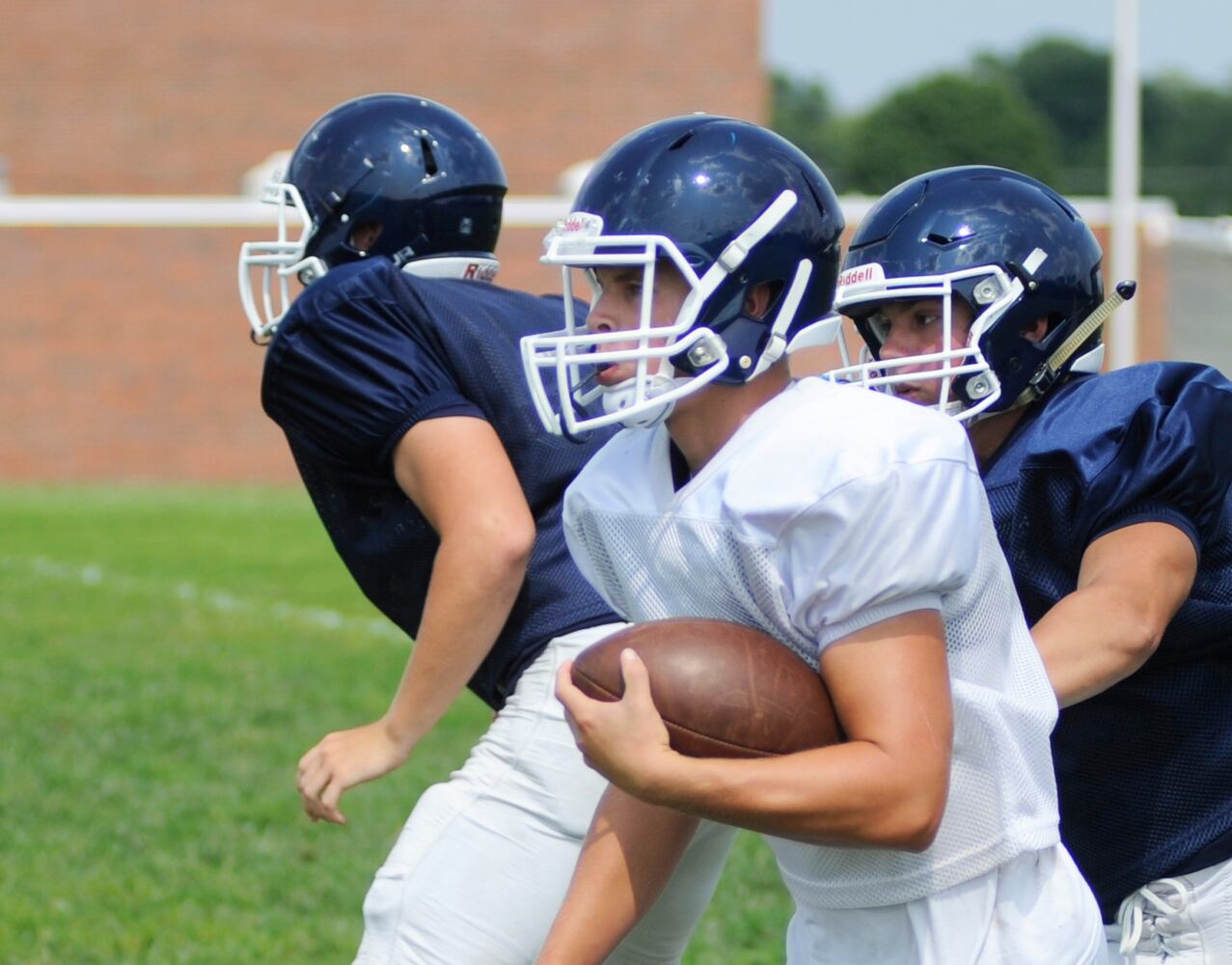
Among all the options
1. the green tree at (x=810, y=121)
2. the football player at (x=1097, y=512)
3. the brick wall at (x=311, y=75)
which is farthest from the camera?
the green tree at (x=810, y=121)

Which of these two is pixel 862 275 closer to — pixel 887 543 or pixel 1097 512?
pixel 1097 512

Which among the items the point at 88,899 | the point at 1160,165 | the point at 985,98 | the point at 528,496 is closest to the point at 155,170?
the point at 985,98

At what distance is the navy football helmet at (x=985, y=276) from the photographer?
9.10 feet

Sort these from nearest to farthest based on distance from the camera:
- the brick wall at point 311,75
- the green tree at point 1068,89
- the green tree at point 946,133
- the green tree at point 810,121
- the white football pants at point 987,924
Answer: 1. the white football pants at point 987,924
2. the brick wall at point 311,75
3. the green tree at point 946,133
4. the green tree at point 810,121
5. the green tree at point 1068,89

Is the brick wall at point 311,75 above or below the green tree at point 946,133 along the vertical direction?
above

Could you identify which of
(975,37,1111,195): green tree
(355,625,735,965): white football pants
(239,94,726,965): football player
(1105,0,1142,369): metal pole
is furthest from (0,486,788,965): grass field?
(975,37,1111,195): green tree

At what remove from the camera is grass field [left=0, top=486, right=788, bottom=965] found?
4.33 m

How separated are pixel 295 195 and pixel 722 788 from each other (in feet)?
6.04

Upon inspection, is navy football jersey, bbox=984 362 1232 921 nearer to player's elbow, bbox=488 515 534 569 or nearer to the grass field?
player's elbow, bbox=488 515 534 569

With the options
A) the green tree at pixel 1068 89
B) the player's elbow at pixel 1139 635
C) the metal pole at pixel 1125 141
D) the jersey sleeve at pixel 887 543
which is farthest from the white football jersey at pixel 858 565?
the green tree at pixel 1068 89

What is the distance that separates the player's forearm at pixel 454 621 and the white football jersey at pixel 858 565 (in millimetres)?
413

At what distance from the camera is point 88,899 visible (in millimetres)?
4500

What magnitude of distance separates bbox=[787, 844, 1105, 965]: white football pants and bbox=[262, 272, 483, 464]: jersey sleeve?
3.43 ft

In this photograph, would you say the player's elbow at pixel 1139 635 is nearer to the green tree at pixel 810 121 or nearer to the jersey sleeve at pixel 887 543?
the jersey sleeve at pixel 887 543
